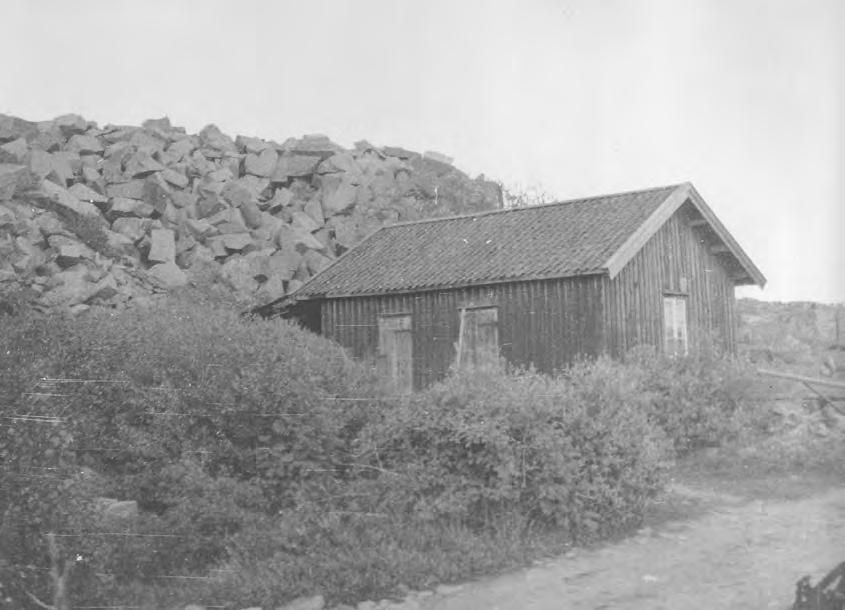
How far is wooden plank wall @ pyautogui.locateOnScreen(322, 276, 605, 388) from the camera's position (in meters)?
19.2

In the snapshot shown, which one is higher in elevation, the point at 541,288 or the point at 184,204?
the point at 184,204

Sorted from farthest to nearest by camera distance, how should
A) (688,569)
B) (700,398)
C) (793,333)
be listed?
(793,333) → (700,398) → (688,569)

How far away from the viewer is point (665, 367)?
57.3 ft

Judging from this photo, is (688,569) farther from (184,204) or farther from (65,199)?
(184,204)

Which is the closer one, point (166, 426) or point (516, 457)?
point (516, 457)

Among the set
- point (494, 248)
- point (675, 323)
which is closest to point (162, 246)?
point (494, 248)

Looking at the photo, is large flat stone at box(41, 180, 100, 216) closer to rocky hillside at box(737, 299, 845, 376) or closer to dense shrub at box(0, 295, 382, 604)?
dense shrub at box(0, 295, 382, 604)

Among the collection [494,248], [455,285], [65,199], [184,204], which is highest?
[184,204]

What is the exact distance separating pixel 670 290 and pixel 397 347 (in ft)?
20.7

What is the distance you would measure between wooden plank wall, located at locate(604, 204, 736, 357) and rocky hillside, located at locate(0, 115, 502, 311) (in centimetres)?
1006

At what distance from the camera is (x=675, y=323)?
2145 centimetres

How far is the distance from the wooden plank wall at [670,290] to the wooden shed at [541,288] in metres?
0.03

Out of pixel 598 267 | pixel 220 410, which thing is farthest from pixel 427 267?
pixel 220 410

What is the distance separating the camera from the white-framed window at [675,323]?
21062 mm
